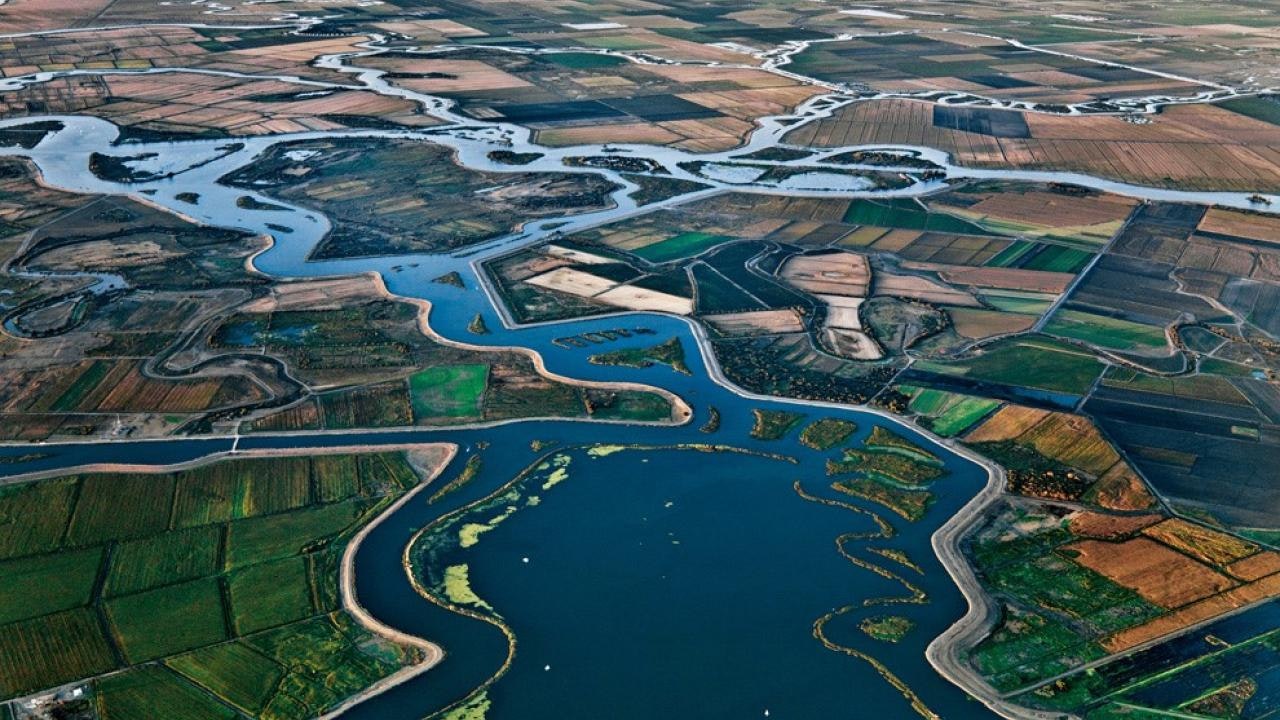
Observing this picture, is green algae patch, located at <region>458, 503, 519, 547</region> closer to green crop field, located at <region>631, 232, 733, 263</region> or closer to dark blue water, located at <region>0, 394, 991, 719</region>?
dark blue water, located at <region>0, 394, 991, 719</region>

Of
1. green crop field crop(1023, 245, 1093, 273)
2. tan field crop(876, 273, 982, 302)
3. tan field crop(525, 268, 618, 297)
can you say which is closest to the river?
tan field crop(525, 268, 618, 297)

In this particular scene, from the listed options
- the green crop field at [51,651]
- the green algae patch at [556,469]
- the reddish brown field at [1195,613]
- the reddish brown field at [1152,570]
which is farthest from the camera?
the green algae patch at [556,469]

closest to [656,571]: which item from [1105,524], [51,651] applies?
[1105,524]

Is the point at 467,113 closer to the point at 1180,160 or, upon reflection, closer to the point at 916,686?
the point at 1180,160

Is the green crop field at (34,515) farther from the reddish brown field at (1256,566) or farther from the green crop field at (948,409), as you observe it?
the reddish brown field at (1256,566)

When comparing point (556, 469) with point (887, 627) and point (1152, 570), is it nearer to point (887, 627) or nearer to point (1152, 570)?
point (887, 627)

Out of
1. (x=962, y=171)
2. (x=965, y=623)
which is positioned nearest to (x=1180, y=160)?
(x=962, y=171)

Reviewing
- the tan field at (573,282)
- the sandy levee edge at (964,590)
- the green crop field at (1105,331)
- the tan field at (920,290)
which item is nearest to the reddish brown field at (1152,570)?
the sandy levee edge at (964,590)
